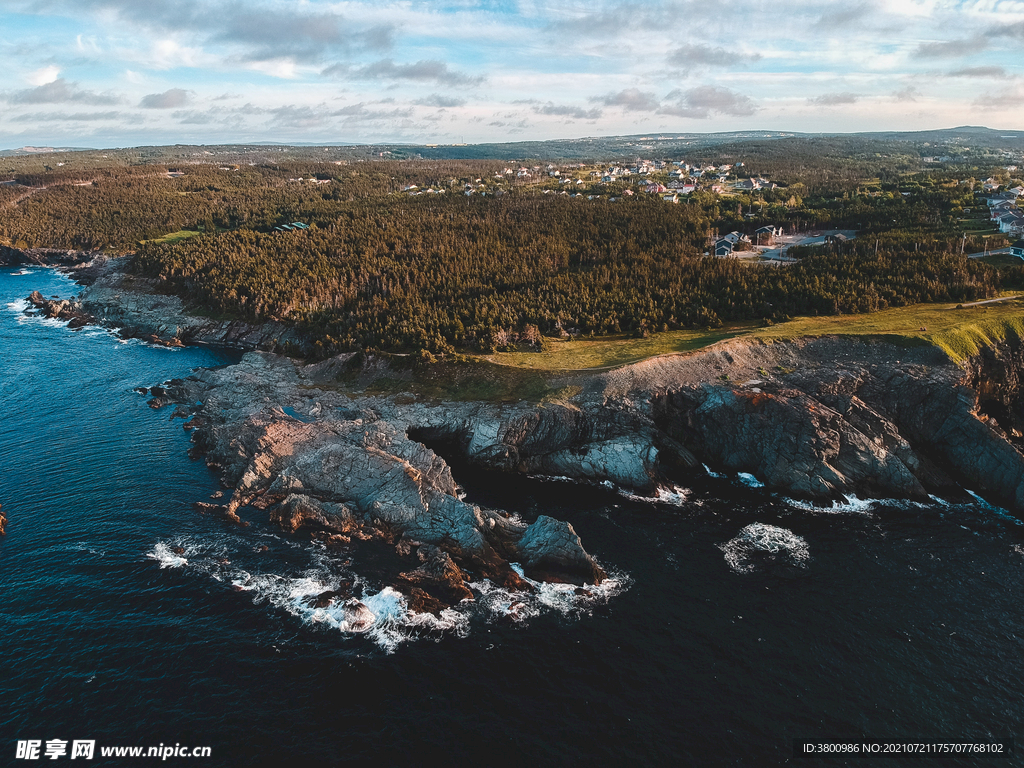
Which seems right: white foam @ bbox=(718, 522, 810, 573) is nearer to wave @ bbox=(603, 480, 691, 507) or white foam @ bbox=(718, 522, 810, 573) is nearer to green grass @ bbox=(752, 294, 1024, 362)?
wave @ bbox=(603, 480, 691, 507)

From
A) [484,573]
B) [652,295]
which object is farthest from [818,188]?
[484,573]

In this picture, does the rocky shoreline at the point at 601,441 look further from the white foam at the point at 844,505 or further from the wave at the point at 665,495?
the white foam at the point at 844,505

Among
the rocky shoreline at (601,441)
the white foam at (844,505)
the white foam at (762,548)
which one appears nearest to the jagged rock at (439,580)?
the rocky shoreline at (601,441)

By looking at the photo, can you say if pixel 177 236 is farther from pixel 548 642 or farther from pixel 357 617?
pixel 548 642

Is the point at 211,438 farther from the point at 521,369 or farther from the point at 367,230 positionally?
the point at 367,230

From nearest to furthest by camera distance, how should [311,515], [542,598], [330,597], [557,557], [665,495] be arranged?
1. [330,597]
2. [542,598]
3. [557,557]
4. [311,515]
5. [665,495]

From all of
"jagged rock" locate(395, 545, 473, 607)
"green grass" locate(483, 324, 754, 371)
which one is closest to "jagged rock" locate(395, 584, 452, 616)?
→ "jagged rock" locate(395, 545, 473, 607)

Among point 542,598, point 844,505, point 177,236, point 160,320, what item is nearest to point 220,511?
point 542,598

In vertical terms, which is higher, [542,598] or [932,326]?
[932,326]
